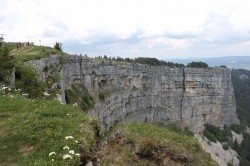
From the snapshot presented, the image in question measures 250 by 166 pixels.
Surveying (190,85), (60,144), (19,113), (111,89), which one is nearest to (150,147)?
(60,144)

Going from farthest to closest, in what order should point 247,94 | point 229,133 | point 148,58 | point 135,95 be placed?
point 247,94, point 148,58, point 229,133, point 135,95

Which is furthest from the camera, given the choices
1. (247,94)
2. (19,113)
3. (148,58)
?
(247,94)

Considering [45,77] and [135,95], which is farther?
[135,95]

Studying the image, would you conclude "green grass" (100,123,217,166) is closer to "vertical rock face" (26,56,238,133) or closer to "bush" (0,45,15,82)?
"bush" (0,45,15,82)

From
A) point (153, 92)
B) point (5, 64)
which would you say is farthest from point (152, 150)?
point (153, 92)

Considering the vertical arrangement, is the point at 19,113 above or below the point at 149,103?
above

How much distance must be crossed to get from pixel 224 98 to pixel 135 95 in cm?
4963

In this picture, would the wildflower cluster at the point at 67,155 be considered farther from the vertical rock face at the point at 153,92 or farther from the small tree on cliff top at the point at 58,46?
the small tree on cliff top at the point at 58,46

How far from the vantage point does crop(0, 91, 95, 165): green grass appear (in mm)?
13843

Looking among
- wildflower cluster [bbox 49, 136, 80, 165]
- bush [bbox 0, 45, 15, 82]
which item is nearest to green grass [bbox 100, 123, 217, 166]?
wildflower cluster [bbox 49, 136, 80, 165]

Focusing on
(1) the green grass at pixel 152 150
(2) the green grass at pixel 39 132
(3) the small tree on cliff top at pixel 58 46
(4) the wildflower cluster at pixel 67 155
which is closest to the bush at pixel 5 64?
(2) the green grass at pixel 39 132

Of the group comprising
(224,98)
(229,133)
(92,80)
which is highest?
(92,80)

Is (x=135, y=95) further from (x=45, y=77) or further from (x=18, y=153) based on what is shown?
(x=18, y=153)

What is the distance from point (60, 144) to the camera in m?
Result: 14.6
